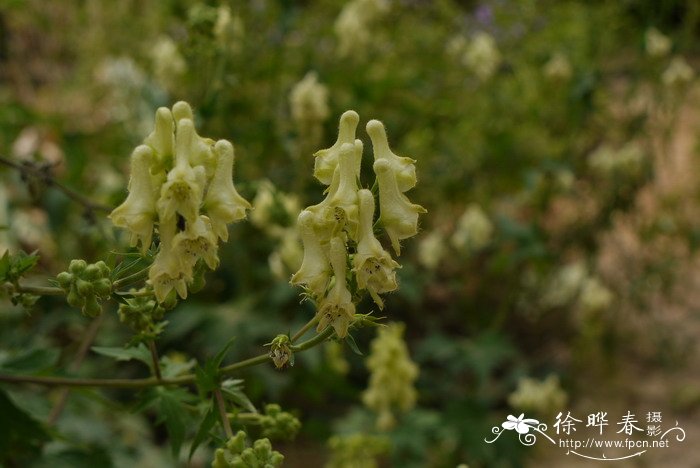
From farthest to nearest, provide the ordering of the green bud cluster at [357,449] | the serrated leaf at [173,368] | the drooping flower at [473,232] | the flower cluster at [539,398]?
the drooping flower at [473,232], the flower cluster at [539,398], the green bud cluster at [357,449], the serrated leaf at [173,368]

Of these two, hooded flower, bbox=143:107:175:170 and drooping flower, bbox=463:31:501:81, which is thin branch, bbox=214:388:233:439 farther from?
drooping flower, bbox=463:31:501:81

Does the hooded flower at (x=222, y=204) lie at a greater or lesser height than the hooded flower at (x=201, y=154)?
lesser

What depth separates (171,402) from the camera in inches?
54.5

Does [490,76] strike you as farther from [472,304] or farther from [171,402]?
[171,402]

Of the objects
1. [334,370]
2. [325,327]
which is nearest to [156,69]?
[334,370]

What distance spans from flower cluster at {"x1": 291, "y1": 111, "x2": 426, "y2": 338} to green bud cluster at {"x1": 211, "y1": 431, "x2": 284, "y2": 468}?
0.58ft

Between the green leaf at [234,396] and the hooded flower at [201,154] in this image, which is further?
the green leaf at [234,396]

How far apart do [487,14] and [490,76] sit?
40.4 inches

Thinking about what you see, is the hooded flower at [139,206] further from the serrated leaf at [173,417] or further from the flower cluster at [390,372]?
the flower cluster at [390,372]

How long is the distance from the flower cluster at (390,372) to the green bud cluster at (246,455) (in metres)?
1.49

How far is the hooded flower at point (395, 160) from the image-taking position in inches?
47.8

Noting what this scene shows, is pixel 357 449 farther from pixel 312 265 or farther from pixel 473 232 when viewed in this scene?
pixel 473 232

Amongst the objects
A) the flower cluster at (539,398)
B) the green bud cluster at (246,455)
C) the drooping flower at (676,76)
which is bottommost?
the green bud cluster at (246,455)

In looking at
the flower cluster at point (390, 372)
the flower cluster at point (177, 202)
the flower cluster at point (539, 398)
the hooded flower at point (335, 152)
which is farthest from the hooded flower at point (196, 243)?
the flower cluster at point (539, 398)
